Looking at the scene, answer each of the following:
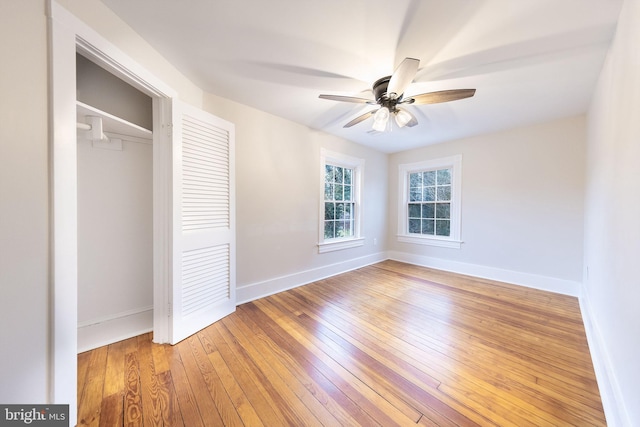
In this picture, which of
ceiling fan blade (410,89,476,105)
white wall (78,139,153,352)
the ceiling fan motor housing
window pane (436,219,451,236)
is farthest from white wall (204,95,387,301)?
window pane (436,219,451,236)

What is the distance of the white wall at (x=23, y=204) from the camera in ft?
2.87

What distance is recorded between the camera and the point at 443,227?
13.1 feet

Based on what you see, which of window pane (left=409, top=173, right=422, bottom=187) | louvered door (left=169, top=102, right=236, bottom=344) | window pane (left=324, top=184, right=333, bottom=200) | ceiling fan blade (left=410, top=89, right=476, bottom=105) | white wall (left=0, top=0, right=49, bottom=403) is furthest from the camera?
window pane (left=409, top=173, right=422, bottom=187)

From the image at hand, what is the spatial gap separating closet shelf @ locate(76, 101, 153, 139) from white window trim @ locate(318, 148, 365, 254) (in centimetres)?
220

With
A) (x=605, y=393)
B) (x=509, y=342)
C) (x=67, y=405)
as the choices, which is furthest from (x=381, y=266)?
(x=67, y=405)

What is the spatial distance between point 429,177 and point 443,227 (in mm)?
985

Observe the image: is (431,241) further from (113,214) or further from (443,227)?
(113,214)

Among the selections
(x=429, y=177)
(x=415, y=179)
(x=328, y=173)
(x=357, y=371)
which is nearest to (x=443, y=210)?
(x=429, y=177)

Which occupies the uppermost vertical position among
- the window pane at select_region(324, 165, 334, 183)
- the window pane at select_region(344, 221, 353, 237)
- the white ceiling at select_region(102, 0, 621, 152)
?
the white ceiling at select_region(102, 0, 621, 152)

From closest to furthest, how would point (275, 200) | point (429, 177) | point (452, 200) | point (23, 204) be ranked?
1. point (23, 204)
2. point (275, 200)
3. point (452, 200)
4. point (429, 177)

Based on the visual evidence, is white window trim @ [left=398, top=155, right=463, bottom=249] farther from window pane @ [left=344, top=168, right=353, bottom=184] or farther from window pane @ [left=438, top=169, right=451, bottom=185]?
window pane @ [left=344, top=168, right=353, bottom=184]

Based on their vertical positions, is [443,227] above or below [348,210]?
below

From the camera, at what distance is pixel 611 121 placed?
1.48 metres

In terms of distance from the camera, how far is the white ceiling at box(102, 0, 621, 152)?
1298 mm
